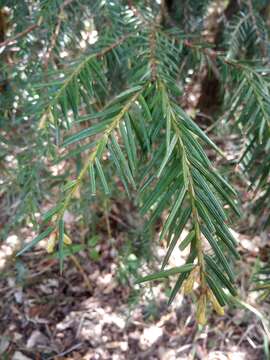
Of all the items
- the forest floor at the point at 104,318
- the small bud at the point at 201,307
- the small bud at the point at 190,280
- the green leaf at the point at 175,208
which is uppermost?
the green leaf at the point at 175,208

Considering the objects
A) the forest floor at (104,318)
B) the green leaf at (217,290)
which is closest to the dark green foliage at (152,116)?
the green leaf at (217,290)

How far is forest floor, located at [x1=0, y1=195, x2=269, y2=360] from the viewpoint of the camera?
158 centimetres

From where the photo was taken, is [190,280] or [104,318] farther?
[104,318]

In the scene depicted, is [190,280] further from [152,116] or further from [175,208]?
[152,116]

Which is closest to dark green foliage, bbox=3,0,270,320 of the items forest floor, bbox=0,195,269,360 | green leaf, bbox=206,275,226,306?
green leaf, bbox=206,275,226,306

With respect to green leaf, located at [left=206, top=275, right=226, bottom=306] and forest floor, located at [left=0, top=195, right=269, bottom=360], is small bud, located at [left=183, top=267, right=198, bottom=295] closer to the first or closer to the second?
green leaf, located at [left=206, top=275, right=226, bottom=306]

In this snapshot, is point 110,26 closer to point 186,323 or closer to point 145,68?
point 145,68

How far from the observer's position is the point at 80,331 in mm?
1672

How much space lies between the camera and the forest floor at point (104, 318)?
1576mm

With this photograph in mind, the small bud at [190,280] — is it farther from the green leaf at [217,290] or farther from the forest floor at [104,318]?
the forest floor at [104,318]

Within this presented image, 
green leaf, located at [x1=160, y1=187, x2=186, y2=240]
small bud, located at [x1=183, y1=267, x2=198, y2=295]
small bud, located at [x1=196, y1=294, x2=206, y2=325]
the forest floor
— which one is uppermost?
green leaf, located at [x1=160, y1=187, x2=186, y2=240]

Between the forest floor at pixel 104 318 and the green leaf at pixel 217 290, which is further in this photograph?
the forest floor at pixel 104 318

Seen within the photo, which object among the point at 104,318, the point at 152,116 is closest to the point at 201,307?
the point at 152,116

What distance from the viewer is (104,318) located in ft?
5.59
